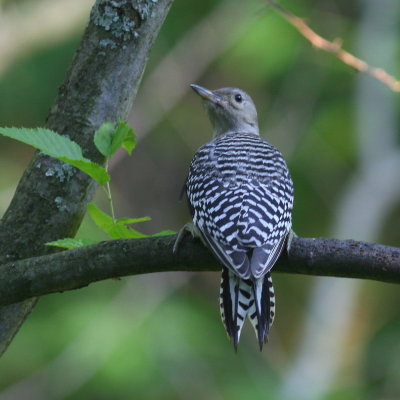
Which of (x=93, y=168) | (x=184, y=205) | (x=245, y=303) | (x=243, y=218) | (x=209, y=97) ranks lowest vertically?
(x=184, y=205)

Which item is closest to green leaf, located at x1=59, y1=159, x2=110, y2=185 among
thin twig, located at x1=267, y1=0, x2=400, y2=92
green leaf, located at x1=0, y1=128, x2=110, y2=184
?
green leaf, located at x1=0, y1=128, x2=110, y2=184

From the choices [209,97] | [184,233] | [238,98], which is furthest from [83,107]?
[238,98]

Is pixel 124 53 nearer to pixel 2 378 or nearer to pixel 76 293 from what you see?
pixel 76 293

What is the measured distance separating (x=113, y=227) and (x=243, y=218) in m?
0.64

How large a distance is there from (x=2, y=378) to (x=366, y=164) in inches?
208

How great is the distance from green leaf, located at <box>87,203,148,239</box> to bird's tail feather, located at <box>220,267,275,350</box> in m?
0.46

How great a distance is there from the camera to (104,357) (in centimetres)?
852

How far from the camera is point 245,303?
3.80m

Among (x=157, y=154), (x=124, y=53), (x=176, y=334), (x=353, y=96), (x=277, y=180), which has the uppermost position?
(x=124, y=53)

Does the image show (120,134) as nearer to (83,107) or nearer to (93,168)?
(93,168)

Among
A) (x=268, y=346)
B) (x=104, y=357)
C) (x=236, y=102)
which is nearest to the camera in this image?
(x=236, y=102)

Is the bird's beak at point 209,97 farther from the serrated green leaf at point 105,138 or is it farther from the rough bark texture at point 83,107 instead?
the serrated green leaf at point 105,138

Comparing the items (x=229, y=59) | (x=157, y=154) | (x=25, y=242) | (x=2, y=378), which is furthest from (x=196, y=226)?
(x=157, y=154)

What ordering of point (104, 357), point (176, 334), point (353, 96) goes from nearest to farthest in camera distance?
point (104, 357) < point (176, 334) < point (353, 96)
